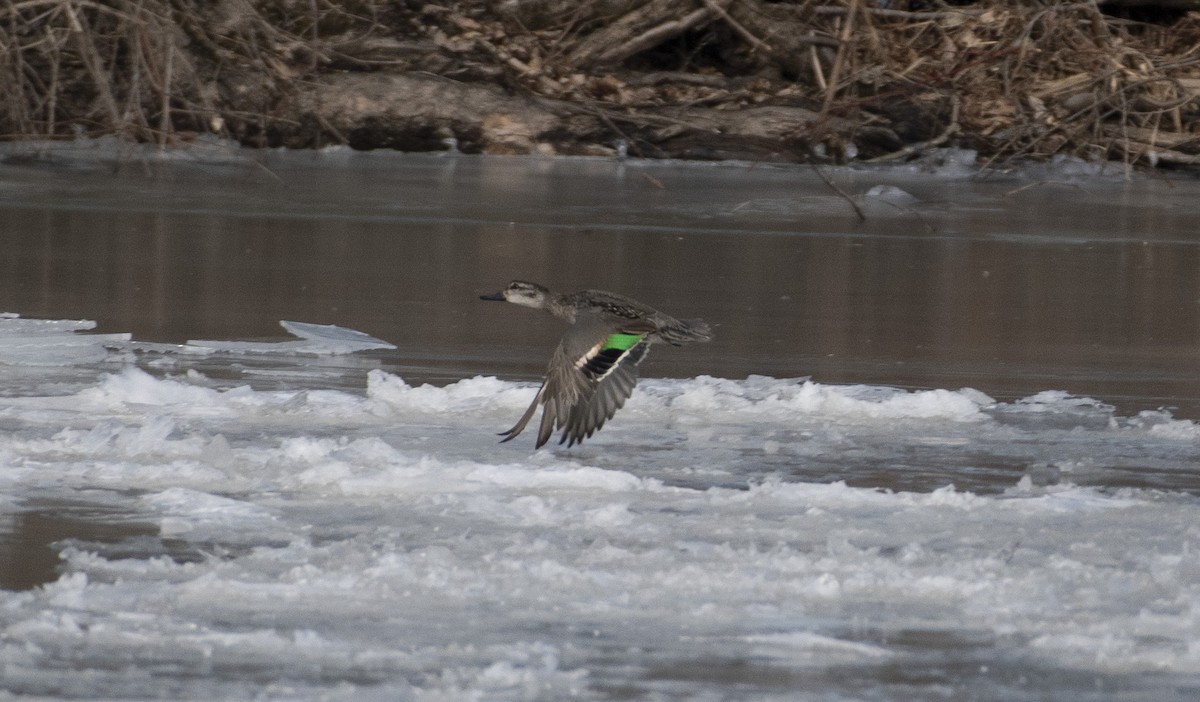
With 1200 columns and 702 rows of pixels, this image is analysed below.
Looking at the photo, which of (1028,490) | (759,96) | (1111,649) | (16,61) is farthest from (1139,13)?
(1111,649)

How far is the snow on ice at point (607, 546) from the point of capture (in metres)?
3.29

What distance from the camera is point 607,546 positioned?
157 inches

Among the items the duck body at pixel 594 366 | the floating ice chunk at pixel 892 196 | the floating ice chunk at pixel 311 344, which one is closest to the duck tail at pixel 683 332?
the duck body at pixel 594 366

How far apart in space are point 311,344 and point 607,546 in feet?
9.58

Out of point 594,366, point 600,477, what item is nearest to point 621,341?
point 594,366

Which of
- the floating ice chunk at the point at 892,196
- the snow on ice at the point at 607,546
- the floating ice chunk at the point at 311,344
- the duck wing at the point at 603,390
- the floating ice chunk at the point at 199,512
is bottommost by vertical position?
the floating ice chunk at the point at 311,344

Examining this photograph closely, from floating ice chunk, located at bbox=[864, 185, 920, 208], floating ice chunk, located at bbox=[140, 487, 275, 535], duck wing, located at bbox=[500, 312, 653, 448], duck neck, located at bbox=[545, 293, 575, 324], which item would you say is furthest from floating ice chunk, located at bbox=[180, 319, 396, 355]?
floating ice chunk, located at bbox=[864, 185, 920, 208]

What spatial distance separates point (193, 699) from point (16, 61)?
996 centimetres

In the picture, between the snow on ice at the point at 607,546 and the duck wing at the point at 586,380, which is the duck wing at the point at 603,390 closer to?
the duck wing at the point at 586,380

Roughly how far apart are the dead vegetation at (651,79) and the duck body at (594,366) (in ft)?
26.0

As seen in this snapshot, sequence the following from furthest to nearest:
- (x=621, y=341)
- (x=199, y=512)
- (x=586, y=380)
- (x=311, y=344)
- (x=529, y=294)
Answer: (x=311, y=344) < (x=529, y=294) < (x=621, y=341) < (x=586, y=380) < (x=199, y=512)

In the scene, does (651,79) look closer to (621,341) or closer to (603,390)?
(621,341)

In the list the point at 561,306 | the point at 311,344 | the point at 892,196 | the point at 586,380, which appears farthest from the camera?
the point at 892,196

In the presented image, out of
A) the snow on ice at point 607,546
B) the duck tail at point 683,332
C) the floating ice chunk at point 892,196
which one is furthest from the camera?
the floating ice chunk at point 892,196
